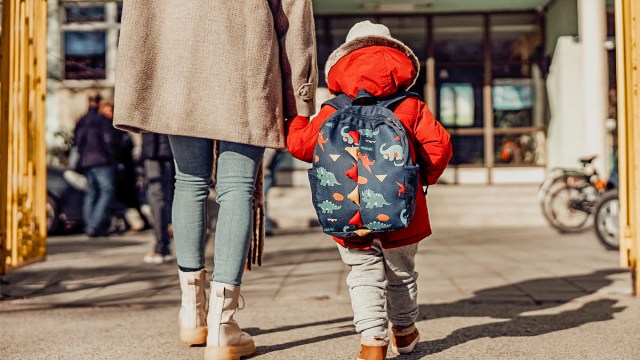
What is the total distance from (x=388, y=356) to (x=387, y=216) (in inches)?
26.3

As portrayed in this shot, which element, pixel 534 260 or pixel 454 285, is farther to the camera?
pixel 534 260

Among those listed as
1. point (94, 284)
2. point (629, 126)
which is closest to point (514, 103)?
point (629, 126)

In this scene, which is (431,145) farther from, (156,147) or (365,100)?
(156,147)

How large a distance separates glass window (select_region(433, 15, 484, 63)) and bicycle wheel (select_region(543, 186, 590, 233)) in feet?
17.3

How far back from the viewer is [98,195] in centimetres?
1102

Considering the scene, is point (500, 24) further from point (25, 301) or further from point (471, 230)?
point (25, 301)

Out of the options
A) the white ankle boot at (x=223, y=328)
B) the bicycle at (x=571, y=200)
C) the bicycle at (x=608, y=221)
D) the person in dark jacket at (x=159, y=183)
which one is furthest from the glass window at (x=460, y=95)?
the white ankle boot at (x=223, y=328)

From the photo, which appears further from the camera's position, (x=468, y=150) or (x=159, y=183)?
(x=468, y=150)

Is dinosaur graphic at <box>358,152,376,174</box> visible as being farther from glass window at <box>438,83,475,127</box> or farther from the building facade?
glass window at <box>438,83,475,127</box>

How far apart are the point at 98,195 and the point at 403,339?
8.29 meters

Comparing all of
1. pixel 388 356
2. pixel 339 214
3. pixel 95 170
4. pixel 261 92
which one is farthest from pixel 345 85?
pixel 95 170

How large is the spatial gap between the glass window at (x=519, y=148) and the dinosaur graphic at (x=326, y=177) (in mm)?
13370

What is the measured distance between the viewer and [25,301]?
15.9 feet

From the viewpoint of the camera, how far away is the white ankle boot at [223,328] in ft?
10.2
